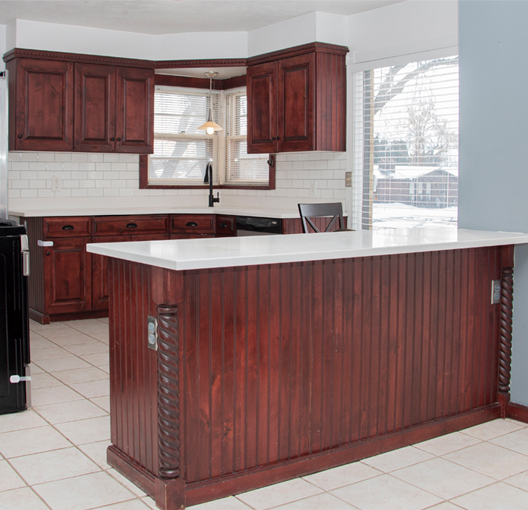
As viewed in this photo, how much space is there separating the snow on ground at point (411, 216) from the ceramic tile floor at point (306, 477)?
6.24 ft

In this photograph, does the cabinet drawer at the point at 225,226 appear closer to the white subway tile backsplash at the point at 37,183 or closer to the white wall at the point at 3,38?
the white subway tile backsplash at the point at 37,183

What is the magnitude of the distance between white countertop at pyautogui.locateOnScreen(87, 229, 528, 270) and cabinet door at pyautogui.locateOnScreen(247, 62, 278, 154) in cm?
278

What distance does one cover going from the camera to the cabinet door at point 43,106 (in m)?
5.64

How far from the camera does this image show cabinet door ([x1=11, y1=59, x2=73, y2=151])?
5.64 m

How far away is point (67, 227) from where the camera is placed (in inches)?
217

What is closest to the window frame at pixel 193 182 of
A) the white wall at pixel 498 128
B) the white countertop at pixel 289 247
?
the white wall at pixel 498 128

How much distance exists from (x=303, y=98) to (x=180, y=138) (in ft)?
5.93

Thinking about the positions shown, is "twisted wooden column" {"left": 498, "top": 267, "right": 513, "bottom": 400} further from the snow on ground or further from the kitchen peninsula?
the snow on ground

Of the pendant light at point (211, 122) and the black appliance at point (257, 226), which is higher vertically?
the pendant light at point (211, 122)

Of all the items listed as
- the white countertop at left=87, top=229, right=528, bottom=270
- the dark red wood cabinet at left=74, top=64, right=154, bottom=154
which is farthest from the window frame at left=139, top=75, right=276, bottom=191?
the white countertop at left=87, top=229, right=528, bottom=270

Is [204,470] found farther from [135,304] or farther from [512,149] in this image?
[512,149]

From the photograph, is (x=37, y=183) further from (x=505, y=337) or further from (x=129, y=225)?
(x=505, y=337)

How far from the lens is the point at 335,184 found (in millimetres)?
5750

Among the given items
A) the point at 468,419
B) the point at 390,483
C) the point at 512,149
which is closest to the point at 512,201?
the point at 512,149
